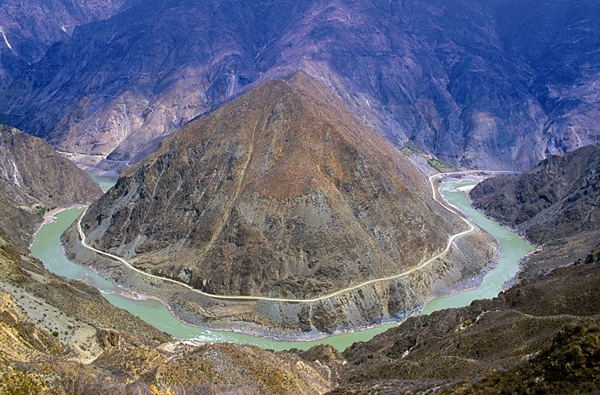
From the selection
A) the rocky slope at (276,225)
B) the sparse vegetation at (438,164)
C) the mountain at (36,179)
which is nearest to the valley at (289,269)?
Answer: the rocky slope at (276,225)

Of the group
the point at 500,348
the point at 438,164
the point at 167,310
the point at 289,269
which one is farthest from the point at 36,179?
the point at 438,164

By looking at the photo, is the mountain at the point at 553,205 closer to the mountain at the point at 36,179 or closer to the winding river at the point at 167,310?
the winding river at the point at 167,310

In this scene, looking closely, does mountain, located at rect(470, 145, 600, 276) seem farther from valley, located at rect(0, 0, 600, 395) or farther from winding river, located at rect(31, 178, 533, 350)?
winding river, located at rect(31, 178, 533, 350)

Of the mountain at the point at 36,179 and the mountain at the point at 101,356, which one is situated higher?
the mountain at the point at 36,179

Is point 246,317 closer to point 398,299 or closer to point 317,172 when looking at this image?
point 398,299

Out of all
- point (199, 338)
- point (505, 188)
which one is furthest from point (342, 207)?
point (505, 188)

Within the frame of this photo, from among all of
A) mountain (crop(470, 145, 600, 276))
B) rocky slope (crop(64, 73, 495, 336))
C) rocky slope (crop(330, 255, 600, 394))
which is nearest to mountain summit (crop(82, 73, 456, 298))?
rocky slope (crop(64, 73, 495, 336))

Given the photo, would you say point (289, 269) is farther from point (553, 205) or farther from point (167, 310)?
point (553, 205)
